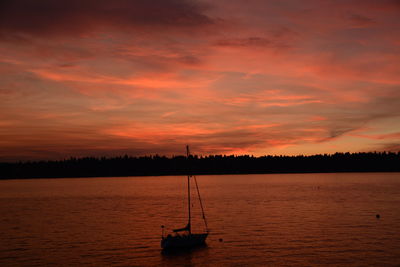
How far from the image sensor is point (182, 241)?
201ft

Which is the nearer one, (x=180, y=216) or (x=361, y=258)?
(x=361, y=258)

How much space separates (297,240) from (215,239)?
1380 centimetres

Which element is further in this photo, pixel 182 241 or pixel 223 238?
pixel 223 238

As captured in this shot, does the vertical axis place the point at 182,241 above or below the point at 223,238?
above

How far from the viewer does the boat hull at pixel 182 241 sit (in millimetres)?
59531

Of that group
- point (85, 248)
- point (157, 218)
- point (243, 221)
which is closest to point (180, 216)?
point (157, 218)

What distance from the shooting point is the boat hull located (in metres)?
59.5

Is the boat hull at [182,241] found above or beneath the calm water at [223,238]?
above

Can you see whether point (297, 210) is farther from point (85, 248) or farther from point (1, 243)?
point (1, 243)

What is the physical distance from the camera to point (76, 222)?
309ft

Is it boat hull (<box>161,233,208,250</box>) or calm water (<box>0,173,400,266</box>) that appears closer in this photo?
calm water (<box>0,173,400,266</box>)

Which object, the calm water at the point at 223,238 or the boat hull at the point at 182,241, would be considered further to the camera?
the boat hull at the point at 182,241

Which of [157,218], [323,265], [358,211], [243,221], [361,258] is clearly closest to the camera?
[323,265]

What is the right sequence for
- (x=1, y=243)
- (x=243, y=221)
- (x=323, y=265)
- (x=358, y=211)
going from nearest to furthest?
(x=323, y=265)
(x=1, y=243)
(x=243, y=221)
(x=358, y=211)
